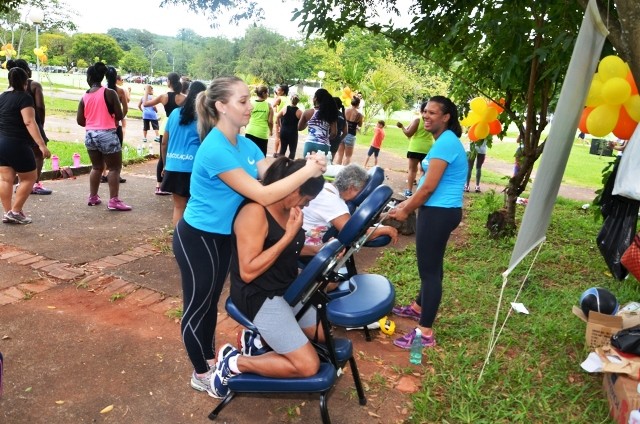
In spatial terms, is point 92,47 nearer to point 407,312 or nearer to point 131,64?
point 131,64

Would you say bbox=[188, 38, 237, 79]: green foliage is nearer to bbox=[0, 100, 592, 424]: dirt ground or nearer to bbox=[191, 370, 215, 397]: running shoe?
bbox=[0, 100, 592, 424]: dirt ground

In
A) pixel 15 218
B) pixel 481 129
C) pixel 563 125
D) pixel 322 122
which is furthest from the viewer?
pixel 322 122

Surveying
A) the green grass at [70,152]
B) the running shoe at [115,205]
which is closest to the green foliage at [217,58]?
the green grass at [70,152]

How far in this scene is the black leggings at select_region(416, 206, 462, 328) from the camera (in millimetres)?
3150

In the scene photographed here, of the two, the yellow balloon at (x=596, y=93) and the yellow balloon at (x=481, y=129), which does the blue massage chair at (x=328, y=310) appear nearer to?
the yellow balloon at (x=596, y=93)

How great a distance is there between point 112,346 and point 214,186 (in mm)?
1517

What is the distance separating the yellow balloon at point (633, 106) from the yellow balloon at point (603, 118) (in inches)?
2.0

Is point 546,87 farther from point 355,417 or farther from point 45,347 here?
point 45,347

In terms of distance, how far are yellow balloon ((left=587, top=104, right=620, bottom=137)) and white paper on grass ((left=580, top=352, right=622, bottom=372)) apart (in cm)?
129

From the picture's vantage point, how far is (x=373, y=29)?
18.8ft

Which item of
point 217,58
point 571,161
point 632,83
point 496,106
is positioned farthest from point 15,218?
point 217,58

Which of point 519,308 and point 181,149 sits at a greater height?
point 181,149

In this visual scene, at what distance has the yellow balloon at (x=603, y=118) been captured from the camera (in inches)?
109

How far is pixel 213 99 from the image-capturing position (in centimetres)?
230
